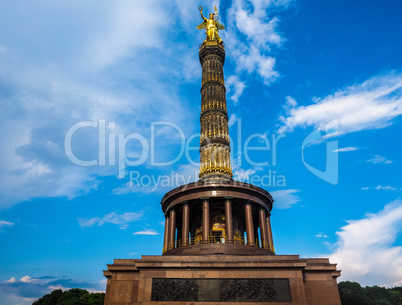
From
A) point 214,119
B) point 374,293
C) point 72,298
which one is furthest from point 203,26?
point 374,293

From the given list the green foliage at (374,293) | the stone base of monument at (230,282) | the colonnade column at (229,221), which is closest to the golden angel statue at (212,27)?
the colonnade column at (229,221)

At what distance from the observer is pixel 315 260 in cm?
1641

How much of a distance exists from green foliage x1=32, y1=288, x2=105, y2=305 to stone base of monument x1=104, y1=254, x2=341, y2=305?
1131 inches

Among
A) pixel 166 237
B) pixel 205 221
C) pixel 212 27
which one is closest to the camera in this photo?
pixel 205 221

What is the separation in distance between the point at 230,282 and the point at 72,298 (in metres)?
34.8

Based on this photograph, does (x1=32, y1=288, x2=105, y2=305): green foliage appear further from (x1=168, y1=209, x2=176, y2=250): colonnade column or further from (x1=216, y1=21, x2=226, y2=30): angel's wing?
(x1=216, y1=21, x2=226, y2=30): angel's wing

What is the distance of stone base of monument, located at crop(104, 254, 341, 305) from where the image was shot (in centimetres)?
1470

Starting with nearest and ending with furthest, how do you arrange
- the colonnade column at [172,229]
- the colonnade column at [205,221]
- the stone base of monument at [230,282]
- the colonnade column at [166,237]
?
1. the stone base of monument at [230,282]
2. the colonnade column at [205,221]
3. the colonnade column at [172,229]
4. the colonnade column at [166,237]

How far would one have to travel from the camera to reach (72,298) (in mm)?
40812

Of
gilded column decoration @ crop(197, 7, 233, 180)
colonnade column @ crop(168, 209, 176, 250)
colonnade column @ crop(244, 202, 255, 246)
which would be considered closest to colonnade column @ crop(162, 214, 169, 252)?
colonnade column @ crop(168, 209, 176, 250)

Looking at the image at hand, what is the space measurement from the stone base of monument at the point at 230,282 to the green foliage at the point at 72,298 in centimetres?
2872

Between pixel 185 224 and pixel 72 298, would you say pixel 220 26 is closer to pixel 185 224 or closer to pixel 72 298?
pixel 185 224

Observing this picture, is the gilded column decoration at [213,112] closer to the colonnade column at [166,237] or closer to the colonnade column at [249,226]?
the colonnade column at [249,226]

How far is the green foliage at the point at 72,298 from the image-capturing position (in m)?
39.8
